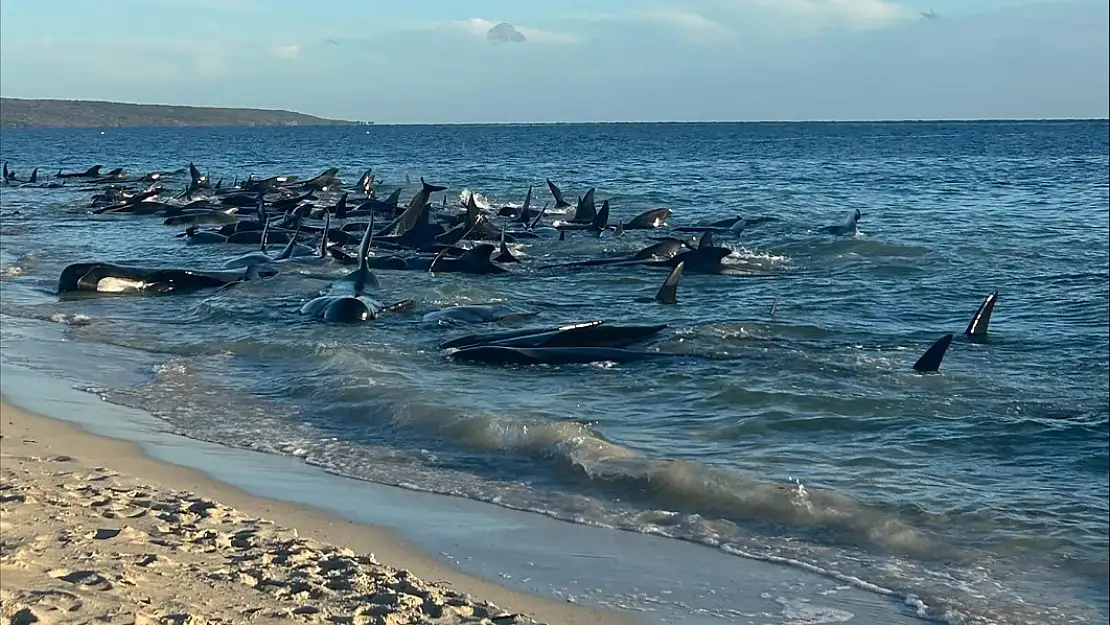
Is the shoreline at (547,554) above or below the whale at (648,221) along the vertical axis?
below

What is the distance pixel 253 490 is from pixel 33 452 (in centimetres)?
180

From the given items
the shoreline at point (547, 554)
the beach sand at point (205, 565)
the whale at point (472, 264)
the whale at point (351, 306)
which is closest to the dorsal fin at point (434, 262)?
the whale at point (472, 264)

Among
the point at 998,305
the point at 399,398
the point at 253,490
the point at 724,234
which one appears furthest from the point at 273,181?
the point at 253,490

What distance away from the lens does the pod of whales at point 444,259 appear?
39.1ft

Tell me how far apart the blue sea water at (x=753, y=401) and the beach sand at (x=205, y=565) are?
1.18 meters

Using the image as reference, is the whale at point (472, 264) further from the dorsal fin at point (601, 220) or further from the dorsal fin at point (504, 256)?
the dorsal fin at point (601, 220)

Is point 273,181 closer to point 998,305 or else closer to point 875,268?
point 875,268

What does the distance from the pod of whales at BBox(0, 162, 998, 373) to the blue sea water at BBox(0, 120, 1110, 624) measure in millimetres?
290

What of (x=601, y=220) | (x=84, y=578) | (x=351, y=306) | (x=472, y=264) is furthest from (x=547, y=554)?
(x=601, y=220)

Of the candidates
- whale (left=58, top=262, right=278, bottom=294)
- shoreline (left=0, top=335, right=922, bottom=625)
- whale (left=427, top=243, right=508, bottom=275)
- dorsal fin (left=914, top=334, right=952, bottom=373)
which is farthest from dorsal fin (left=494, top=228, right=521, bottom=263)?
shoreline (left=0, top=335, right=922, bottom=625)

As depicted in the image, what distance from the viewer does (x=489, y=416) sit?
9.23 metres

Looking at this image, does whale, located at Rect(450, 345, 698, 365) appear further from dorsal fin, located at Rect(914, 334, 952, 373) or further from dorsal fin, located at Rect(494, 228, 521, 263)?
dorsal fin, located at Rect(494, 228, 521, 263)

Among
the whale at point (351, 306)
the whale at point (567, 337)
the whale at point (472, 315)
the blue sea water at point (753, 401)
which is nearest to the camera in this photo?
the blue sea water at point (753, 401)

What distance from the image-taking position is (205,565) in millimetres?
5855
